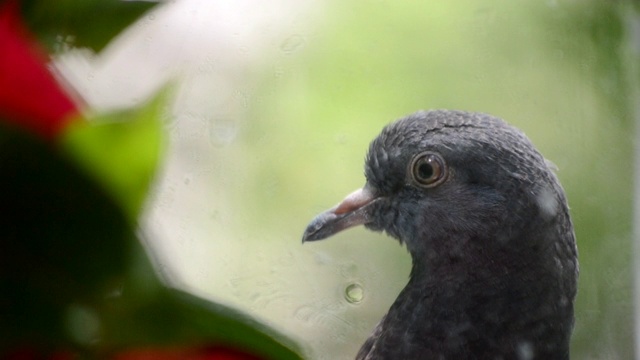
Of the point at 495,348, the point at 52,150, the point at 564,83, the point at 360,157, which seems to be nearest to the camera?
the point at 52,150

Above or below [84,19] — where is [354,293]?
above

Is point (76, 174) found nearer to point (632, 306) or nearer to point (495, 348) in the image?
point (495, 348)

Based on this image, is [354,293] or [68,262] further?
[354,293]

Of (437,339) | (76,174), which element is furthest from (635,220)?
(76,174)

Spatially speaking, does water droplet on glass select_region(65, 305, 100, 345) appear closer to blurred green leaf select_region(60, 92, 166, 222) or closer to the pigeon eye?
blurred green leaf select_region(60, 92, 166, 222)

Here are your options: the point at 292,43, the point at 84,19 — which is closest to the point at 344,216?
the point at 292,43

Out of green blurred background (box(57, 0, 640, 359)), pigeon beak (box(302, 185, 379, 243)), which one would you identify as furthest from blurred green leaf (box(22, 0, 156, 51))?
pigeon beak (box(302, 185, 379, 243))

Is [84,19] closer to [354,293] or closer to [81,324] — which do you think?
[81,324]

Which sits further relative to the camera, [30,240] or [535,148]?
[535,148]
